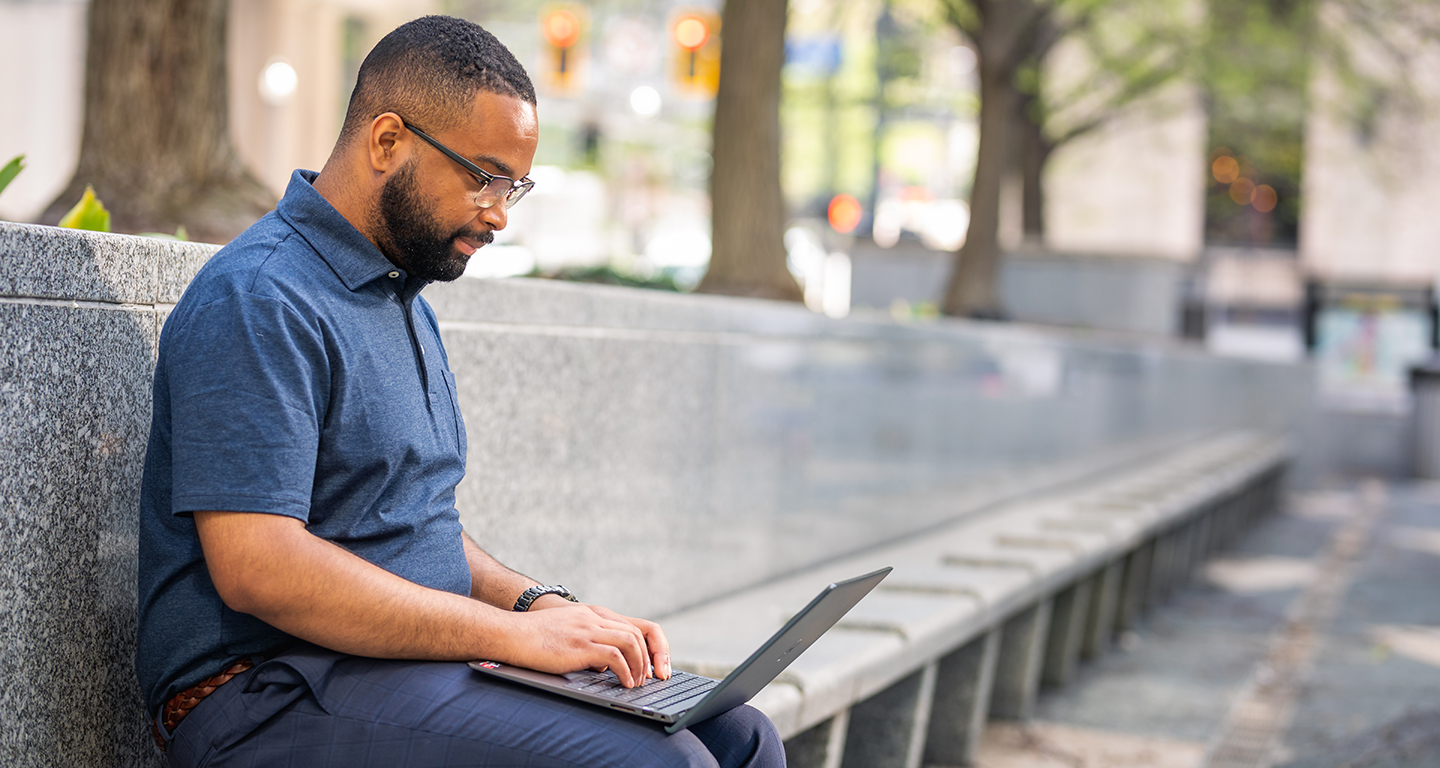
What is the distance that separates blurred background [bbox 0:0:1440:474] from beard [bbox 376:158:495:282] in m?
4.93

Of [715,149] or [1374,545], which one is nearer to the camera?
[715,149]

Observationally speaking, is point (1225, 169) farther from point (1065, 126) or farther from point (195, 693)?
point (195, 693)

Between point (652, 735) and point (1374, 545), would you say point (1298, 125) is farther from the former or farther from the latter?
point (652, 735)

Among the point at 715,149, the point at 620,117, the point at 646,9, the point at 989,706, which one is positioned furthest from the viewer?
the point at 620,117

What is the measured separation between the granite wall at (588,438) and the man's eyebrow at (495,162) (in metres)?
0.69

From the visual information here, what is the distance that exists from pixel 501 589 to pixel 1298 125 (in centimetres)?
2023

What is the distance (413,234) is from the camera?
2.28 meters

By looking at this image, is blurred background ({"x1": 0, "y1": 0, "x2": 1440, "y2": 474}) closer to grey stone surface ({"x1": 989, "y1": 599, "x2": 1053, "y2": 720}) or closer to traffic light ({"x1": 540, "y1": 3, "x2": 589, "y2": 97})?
traffic light ({"x1": 540, "y1": 3, "x2": 589, "y2": 97})

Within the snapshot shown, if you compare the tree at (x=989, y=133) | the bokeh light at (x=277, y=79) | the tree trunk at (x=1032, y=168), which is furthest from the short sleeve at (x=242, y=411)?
the bokeh light at (x=277, y=79)

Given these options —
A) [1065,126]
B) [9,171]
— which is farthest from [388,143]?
[1065,126]

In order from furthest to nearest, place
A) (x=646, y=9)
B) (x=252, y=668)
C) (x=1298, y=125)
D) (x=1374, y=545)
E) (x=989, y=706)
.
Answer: (x=1298, y=125), (x=646, y=9), (x=1374, y=545), (x=989, y=706), (x=252, y=668)

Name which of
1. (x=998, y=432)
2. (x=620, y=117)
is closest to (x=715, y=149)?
(x=998, y=432)

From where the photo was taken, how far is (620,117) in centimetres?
3575

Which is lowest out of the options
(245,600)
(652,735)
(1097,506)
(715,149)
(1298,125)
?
(1097,506)
